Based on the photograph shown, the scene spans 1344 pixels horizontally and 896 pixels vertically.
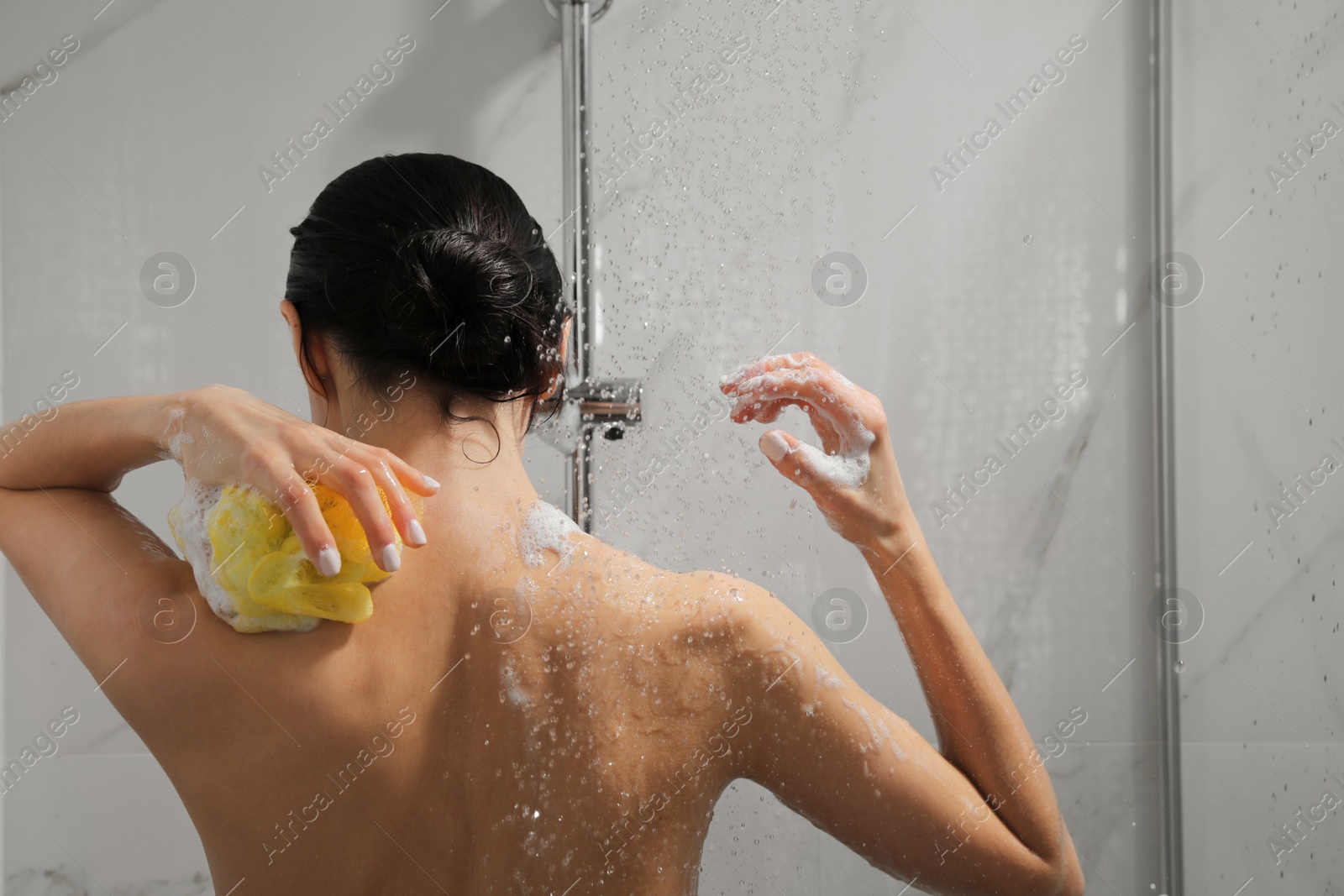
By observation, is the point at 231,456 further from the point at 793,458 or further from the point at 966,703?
the point at 966,703

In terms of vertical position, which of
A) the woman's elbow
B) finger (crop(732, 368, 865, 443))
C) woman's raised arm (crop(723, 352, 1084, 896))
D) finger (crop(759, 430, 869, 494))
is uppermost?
finger (crop(732, 368, 865, 443))

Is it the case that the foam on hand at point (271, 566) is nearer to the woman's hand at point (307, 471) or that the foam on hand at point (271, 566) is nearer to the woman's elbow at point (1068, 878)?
the woman's hand at point (307, 471)

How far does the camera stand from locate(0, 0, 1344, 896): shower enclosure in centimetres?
102

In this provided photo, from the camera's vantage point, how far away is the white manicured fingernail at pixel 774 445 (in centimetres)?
A: 56

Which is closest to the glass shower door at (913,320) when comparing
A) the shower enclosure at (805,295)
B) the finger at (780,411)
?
the shower enclosure at (805,295)

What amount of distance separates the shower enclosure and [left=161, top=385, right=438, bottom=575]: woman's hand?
1.67 ft

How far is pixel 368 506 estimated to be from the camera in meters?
0.46

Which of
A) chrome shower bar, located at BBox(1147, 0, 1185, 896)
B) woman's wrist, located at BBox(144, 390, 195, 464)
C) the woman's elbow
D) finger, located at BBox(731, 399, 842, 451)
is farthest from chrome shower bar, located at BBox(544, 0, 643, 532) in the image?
chrome shower bar, located at BBox(1147, 0, 1185, 896)

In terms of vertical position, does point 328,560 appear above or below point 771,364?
below

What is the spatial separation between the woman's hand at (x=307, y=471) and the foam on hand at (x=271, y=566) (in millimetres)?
13

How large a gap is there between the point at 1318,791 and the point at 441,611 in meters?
0.92

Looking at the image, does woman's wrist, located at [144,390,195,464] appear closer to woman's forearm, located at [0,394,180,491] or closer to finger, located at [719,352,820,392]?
woman's forearm, located at [0,394,180,491]

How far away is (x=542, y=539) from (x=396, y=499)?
0.32 feet

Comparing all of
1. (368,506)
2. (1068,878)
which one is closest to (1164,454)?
(1068,878)
